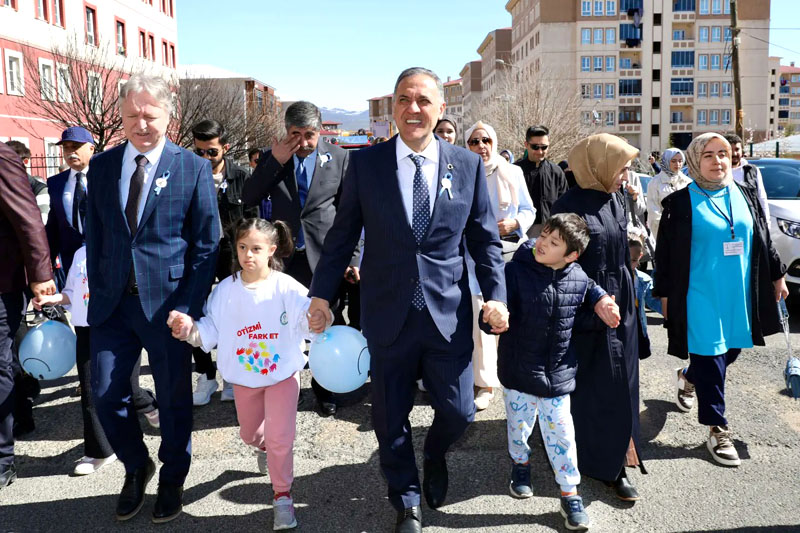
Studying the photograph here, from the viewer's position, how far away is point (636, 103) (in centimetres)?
7562

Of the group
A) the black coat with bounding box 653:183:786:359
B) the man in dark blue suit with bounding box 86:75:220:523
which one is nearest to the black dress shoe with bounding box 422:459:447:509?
the man in dark blue suit with bounding box 86:75:220:523

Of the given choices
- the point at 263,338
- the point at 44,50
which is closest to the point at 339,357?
the point at 263,338

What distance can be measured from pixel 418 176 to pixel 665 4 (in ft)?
265

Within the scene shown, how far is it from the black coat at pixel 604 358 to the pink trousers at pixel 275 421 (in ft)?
5.07

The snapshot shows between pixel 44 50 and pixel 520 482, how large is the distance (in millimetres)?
31745

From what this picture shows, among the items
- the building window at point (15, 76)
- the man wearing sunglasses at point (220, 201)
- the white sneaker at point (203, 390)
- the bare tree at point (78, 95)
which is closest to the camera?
the man wearing sunglasses at point (220, 201)

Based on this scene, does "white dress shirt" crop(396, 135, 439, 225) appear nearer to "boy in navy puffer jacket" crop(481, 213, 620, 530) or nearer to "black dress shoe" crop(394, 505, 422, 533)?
"boy in navy puffer jacket" crop(481, 213, 620, 530)

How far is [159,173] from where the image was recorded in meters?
3.60

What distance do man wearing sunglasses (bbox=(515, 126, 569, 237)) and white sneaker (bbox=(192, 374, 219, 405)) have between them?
11.3 feet

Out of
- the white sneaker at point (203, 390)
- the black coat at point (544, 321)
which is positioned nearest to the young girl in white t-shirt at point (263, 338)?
the black coat at point (544, 321)

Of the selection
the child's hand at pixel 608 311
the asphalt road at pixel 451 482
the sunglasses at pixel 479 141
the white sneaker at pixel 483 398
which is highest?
the sunglasses at pixel 479 141

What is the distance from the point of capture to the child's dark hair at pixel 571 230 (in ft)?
11.6

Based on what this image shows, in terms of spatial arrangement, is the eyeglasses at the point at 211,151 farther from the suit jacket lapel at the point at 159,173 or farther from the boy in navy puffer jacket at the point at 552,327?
the boy in navy puffer jacket at the point at 552,327

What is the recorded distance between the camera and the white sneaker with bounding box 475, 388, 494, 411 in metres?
5.25
